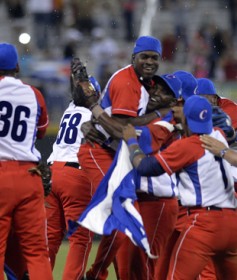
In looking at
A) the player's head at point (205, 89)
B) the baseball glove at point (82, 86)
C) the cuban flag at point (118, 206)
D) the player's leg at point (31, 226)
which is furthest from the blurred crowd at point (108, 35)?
the player's leg at point (31, 226)

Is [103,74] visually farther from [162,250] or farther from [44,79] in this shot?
[162,250]

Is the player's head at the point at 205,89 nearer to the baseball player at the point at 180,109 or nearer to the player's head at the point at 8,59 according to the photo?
the baseball player at the point at 180,109

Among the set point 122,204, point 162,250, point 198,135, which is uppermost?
point 198,135

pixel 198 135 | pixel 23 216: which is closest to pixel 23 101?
pixel 23 216

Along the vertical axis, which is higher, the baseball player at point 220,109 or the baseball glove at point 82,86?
the baseball glove at point 82,86

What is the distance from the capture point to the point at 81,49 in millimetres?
17688

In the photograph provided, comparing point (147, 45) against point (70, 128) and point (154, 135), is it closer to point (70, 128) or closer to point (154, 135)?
point (154, 135)

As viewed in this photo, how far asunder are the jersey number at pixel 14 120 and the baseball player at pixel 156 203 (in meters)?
0.66

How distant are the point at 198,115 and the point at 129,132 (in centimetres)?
69

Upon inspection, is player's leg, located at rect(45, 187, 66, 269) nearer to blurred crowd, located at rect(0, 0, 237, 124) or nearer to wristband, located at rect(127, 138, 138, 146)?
wristband, located at rect(127, 138, 138, 146)

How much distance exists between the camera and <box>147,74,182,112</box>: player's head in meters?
7.78

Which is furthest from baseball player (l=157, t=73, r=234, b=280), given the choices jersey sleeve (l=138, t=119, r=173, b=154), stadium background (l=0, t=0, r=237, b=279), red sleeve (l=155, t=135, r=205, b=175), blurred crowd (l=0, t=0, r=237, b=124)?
blurred crowd (l=0, t=0, r=237, b=124)

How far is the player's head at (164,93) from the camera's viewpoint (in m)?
7.78

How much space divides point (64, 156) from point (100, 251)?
1266mm
